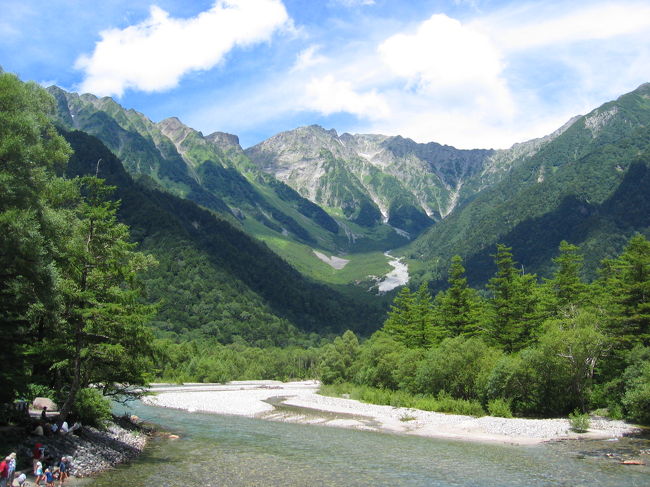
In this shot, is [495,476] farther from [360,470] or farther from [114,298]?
[114,298]

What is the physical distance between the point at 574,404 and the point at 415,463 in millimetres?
28868

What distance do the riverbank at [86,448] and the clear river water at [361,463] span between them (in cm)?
112

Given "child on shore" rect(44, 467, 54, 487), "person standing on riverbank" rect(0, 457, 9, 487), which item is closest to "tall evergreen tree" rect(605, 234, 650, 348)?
"child on shore" rect(44, 467, 54, 487)

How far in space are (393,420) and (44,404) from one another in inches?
1415

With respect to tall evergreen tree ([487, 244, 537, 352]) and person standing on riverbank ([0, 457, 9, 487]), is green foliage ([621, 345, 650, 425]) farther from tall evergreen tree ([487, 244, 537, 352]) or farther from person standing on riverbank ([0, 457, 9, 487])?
person standing on riverbank ([0, 457, 9, 487])

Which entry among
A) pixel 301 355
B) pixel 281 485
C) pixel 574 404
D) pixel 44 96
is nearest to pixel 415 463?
pixel 281 485

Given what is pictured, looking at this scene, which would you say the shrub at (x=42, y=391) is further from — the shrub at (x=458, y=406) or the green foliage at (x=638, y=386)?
the green foliage at (x=638, y=386)

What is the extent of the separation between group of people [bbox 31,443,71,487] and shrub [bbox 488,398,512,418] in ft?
142

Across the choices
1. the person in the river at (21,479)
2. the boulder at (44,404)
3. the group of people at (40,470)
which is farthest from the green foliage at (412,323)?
the person in the river at (21,479)

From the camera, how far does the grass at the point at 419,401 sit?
56844 mm

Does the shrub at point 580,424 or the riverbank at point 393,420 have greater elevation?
the shrub at point 580,424

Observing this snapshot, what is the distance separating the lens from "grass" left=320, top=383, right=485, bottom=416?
2238 inches

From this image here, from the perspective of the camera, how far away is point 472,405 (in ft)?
185

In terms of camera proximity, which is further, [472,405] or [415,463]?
[472,405]
